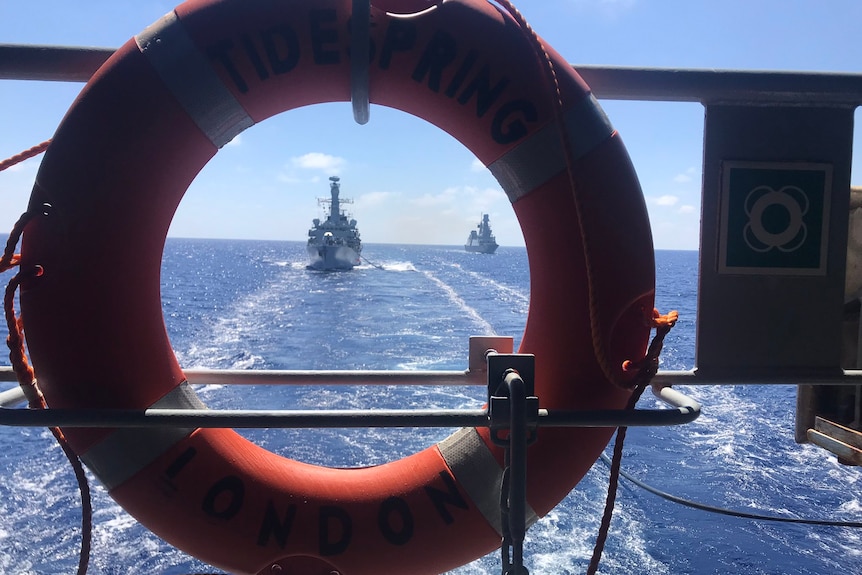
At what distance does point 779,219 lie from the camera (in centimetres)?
147

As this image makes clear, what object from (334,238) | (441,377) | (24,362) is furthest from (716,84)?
(334,238)

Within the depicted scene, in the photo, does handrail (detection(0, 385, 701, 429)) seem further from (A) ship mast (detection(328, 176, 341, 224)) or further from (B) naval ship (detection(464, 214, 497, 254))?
(B) naval ship (detection(464, 214, 497, 254))

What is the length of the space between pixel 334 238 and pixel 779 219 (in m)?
36.9

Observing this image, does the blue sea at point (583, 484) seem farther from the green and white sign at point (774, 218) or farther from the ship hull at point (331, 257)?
the ship hull at point (331, 257)

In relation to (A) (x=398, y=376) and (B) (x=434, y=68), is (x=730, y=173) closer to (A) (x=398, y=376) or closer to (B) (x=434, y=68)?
(B) (x=434, y=68)

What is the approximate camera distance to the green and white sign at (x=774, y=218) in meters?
1.45

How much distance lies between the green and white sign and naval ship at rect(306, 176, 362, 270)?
36464mm

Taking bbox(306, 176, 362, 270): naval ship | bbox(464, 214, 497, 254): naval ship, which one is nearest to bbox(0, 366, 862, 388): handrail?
bbox(306, 176, 362, 270): naval ship

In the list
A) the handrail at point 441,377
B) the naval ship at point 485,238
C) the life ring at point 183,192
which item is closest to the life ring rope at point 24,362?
the life ring at point 183,192

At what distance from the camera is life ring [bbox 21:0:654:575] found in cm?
111

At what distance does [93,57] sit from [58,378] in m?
0.72

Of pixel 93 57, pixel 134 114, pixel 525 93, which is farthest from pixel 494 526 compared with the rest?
pixel 93 57

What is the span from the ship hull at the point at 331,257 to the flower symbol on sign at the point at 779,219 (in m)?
37.0

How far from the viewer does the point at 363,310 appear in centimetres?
2211
